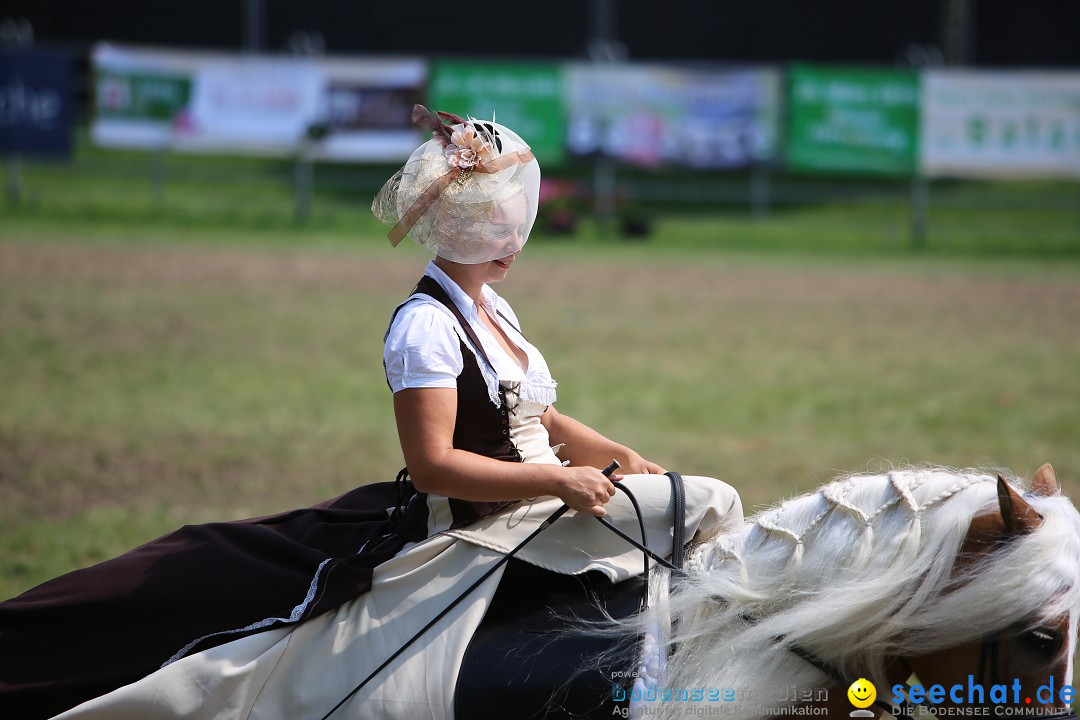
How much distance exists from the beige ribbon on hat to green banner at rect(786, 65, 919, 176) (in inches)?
602

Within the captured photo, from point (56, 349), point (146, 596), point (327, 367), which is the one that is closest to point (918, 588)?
point (146, 596)

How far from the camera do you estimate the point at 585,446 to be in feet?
8.64

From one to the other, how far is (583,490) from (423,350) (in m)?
0.42

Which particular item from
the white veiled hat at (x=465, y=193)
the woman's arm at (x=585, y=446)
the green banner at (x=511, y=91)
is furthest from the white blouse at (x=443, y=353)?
the green banner at (x=511, y=91)

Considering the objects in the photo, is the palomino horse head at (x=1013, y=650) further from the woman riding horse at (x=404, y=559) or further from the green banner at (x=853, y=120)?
the green banner at (x=853, y=120)

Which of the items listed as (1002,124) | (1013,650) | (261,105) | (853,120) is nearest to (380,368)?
(1013,650)

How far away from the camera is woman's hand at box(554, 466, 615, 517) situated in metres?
2.15

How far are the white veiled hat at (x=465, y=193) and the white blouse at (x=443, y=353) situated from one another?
4.1 inches

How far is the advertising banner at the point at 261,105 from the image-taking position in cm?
1675

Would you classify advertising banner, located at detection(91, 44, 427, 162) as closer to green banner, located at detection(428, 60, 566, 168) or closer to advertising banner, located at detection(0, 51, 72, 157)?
green banner, located at detection(428, 60, 566, 168)

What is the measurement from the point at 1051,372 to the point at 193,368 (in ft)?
22.8

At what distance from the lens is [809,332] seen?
10.5 metres

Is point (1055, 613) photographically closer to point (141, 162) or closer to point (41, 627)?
point (41, 627)

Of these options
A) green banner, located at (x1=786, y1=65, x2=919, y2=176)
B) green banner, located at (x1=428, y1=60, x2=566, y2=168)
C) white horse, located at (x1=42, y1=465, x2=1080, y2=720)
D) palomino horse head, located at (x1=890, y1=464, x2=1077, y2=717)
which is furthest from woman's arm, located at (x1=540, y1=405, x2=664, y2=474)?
green banner, located at (x1=786, y1=65, x2=919, y2=176)
